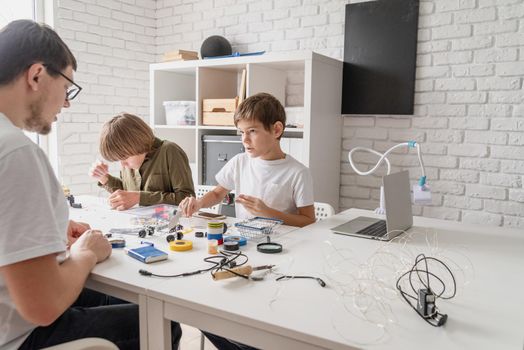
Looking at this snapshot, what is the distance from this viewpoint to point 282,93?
10.3ft

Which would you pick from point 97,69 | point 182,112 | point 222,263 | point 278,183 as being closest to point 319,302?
point 222,263

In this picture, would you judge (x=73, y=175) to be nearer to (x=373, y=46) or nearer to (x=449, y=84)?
(x=373, y=46)

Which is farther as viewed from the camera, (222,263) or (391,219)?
(391,219)

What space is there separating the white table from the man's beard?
1.32ft

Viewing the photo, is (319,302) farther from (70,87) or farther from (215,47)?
(215,47)

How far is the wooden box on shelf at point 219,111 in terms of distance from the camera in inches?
117

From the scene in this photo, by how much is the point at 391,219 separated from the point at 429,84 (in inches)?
Result: 54.1

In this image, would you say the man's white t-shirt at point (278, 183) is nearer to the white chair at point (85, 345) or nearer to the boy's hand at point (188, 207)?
the boy's hand at point (188, 207)

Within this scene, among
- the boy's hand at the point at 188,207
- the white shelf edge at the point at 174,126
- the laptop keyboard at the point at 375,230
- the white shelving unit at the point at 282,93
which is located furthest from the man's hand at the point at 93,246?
the white shelf edge at the point at 174,126

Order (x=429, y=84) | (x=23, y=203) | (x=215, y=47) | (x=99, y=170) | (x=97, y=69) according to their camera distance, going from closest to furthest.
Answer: (x=23, y=203)
(x=99, y=170)
(x=429, y=84)
(x=215, y=47)
(x=97, y=69)

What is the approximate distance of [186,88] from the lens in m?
3.67

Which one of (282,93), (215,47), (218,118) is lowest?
(218,118)

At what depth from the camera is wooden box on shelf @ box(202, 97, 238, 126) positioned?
2983 millimetres

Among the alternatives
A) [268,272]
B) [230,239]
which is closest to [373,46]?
[230,239]
